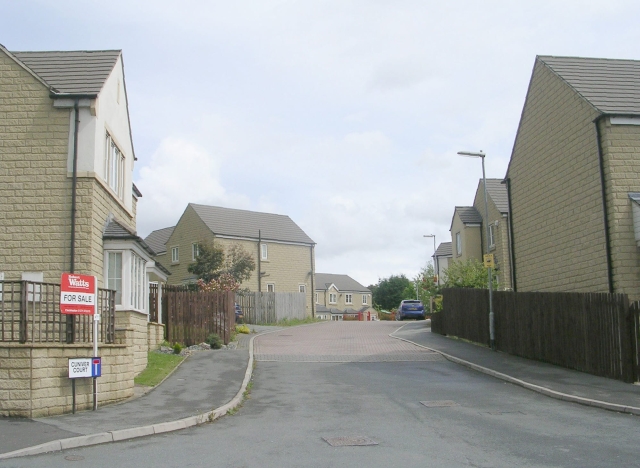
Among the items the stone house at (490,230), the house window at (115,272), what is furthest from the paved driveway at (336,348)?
the stone house at (490,230)

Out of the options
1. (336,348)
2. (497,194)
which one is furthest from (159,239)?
(336,348)

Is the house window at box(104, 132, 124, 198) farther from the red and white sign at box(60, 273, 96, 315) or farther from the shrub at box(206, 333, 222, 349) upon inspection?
the shrub at box(206, 333, 222, 349)

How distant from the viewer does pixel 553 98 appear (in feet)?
76.0

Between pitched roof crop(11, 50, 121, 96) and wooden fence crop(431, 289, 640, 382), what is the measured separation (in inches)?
537

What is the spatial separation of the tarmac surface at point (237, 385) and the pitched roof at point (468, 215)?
48.5 ft

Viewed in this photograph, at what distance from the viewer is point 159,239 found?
59.1 meters

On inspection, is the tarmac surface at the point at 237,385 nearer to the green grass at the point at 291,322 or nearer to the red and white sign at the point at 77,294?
the red and white sign at the point at 77,294

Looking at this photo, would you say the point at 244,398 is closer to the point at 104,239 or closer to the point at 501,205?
the point at 104,239

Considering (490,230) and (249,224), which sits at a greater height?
(249,224)

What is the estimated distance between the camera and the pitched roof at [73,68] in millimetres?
17219

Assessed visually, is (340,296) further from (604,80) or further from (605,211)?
(605,211)

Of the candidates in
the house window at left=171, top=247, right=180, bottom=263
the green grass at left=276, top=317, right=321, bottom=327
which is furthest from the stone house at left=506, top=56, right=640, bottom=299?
the house window at left=171, top=247, right=180, bottom=263

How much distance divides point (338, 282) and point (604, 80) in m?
79.5

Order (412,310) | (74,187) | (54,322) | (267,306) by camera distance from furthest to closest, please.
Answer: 1. (412,310)
2. (267,306)
3. (74,187)
4. (54,322)
